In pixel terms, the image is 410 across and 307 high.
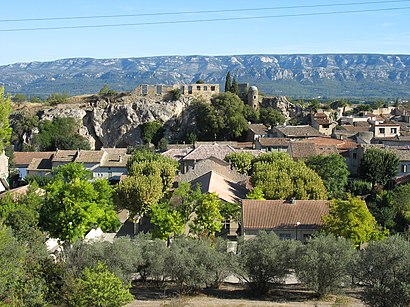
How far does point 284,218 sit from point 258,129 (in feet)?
118

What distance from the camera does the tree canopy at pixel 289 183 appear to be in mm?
33219

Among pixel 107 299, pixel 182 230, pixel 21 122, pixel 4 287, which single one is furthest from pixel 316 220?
pixel 21 122

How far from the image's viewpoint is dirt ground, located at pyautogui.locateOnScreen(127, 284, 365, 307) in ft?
63.2

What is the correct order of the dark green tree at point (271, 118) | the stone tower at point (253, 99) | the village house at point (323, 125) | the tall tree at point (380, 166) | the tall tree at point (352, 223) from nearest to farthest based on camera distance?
1. the tall tree at point (352, 223)
2. the tall tree at point (380, 166)
3. the village house at point (323, 125)
4. the dark green tree at point (271, 118)
5. the stone tower at point (253, 99)

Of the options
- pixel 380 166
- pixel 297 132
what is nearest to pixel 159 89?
pixel 297 132

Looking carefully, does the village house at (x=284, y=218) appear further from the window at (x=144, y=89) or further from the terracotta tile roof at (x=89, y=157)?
the window at (x=144, y=89)

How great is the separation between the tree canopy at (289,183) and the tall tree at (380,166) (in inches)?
370

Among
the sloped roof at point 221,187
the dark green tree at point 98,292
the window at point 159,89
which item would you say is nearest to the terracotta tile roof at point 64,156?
the sloped roof at point 221,187

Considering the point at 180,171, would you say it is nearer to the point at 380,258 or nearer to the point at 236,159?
the point at 236,159

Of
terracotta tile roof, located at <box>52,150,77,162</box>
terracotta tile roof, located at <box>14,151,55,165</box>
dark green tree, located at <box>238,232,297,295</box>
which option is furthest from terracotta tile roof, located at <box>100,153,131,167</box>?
dark green tree, located at <box>238,232,297,295</box>

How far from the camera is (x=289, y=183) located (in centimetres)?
3341

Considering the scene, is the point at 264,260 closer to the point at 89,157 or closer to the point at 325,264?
the point at 325,264

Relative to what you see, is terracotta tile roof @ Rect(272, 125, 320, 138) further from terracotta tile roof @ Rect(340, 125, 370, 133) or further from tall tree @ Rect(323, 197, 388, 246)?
tall tree @ Rect(323, 197, 388, 246)

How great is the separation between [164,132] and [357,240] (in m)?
44.8
